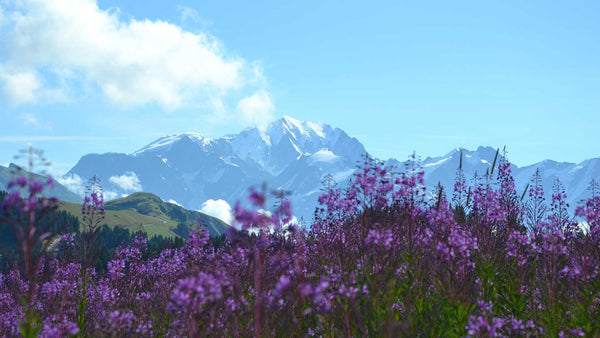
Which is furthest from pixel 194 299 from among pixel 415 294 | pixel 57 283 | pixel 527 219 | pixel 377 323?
pixel 527 219

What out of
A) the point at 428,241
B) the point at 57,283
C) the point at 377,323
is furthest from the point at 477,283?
the point at 57,283

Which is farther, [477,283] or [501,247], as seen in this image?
[501,247]

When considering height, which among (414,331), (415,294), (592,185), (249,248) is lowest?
(414,331)

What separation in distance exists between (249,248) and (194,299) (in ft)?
2.82

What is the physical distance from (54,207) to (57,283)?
29.0ft

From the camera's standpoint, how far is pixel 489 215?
9.75 m

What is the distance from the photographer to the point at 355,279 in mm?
6598

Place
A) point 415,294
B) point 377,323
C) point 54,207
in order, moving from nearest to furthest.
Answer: point 54,207 → point 377,323 → point 415,294

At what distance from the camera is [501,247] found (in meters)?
9.27

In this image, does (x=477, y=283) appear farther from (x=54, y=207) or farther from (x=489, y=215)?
(x=54, y=207)

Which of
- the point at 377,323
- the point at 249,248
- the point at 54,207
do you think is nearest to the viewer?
the point at 54,207

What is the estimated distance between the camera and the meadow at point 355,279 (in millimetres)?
4418

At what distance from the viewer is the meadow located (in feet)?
14.5

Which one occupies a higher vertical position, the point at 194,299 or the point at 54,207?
the point at 54,207
